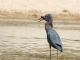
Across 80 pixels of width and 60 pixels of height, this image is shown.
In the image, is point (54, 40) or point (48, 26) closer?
point (54, 40)

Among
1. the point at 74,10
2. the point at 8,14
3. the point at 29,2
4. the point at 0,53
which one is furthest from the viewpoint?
the point at 29,2

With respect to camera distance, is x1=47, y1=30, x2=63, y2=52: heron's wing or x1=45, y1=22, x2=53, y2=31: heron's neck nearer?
x1=47, y1=30, x2=63, y2=52: heron's wing

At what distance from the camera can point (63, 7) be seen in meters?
45.8

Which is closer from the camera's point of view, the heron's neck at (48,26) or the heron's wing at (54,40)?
the heron's wing at (54,40)

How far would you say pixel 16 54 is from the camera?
14.4m

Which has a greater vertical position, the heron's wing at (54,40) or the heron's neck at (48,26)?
the heron's neck at (48,26)

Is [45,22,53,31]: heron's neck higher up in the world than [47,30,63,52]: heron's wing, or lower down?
higher up

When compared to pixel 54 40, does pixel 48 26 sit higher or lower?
higher

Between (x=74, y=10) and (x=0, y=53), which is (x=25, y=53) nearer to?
(x=0, y=53)

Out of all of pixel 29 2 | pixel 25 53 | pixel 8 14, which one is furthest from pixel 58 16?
pixel 25 53

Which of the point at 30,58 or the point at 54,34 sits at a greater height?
the point at 54,34

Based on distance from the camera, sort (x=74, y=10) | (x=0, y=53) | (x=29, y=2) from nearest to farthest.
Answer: (x=0, y=53) → (x=74, y=10) → (x=29, y=2)

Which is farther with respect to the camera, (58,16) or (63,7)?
(63,7)

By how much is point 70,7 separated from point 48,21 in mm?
33628
